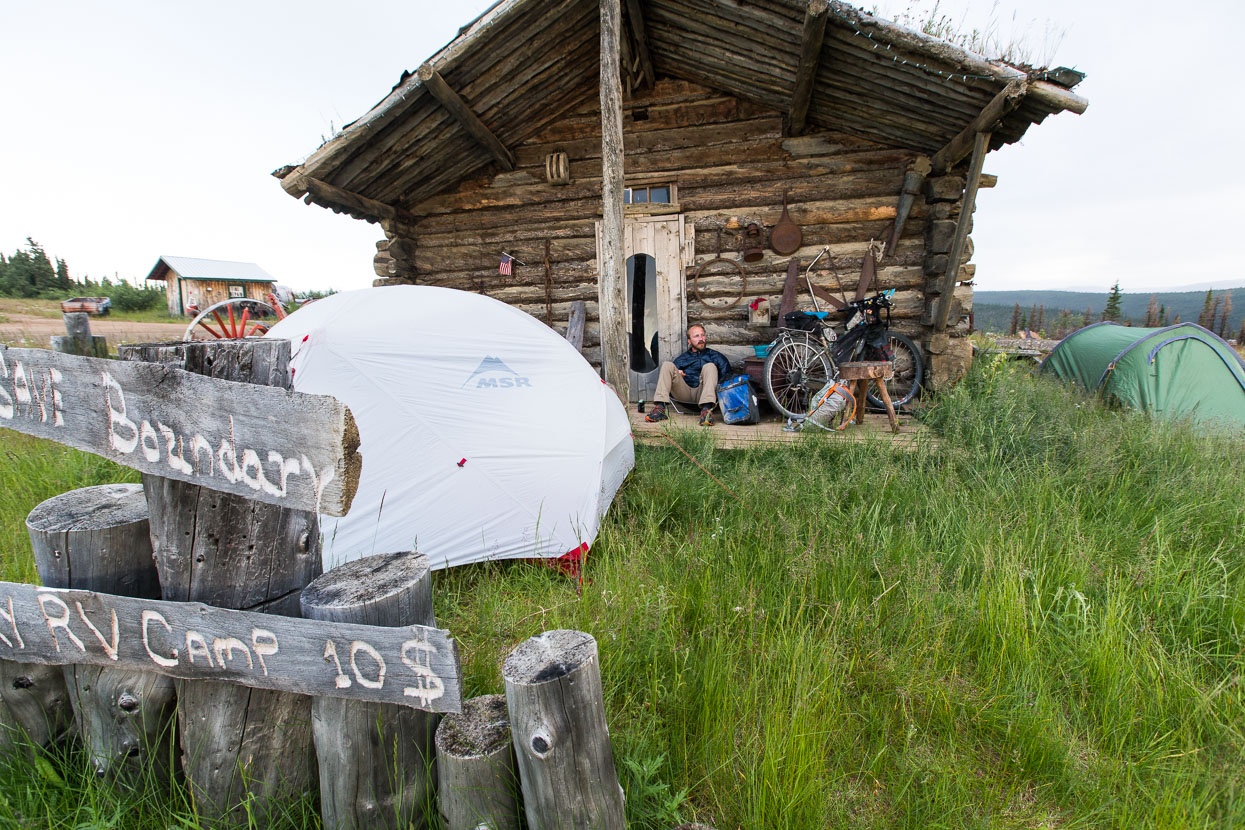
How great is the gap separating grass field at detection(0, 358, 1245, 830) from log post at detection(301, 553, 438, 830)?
177 millimetres

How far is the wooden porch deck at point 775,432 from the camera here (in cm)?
452

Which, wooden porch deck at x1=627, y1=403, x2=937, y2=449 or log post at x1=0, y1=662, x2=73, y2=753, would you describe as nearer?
log post at x1=0, y1=662, x2=73, y2=753

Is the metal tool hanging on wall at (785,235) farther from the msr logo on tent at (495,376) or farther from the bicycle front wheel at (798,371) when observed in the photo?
the msr logo on tent at (495,376)

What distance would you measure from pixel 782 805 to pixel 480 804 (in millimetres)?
780

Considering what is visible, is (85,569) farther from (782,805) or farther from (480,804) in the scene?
(782,805)

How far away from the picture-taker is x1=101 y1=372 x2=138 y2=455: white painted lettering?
1265 mm

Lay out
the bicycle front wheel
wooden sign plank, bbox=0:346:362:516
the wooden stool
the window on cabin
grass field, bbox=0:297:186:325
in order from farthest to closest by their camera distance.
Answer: grass field, bbox=0:297:186:325 → the window on cabin → the bicycle front wheel → the wooden stool → wooden sign plank, bbox=0:346:362:516

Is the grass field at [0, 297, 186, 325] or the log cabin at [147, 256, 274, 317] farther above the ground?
the log cabin at [147, 256, 274, 317]

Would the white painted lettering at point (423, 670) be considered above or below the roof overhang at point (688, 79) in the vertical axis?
below

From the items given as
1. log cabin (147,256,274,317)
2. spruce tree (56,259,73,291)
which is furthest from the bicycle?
spruce tree (56,259,73,291)

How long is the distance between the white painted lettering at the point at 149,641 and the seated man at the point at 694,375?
4.96 meters

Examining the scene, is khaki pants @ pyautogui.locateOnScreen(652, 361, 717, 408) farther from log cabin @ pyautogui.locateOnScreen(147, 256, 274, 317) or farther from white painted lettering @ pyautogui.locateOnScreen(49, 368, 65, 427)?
log cabin @ pyautogui.locateOnScreen(147, 256, 274, 317)

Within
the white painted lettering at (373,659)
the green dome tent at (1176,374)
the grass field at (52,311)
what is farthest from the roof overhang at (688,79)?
the grass field at (52,311)

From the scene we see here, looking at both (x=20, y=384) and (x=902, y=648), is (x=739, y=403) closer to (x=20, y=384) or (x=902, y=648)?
(x=902, y=648)
